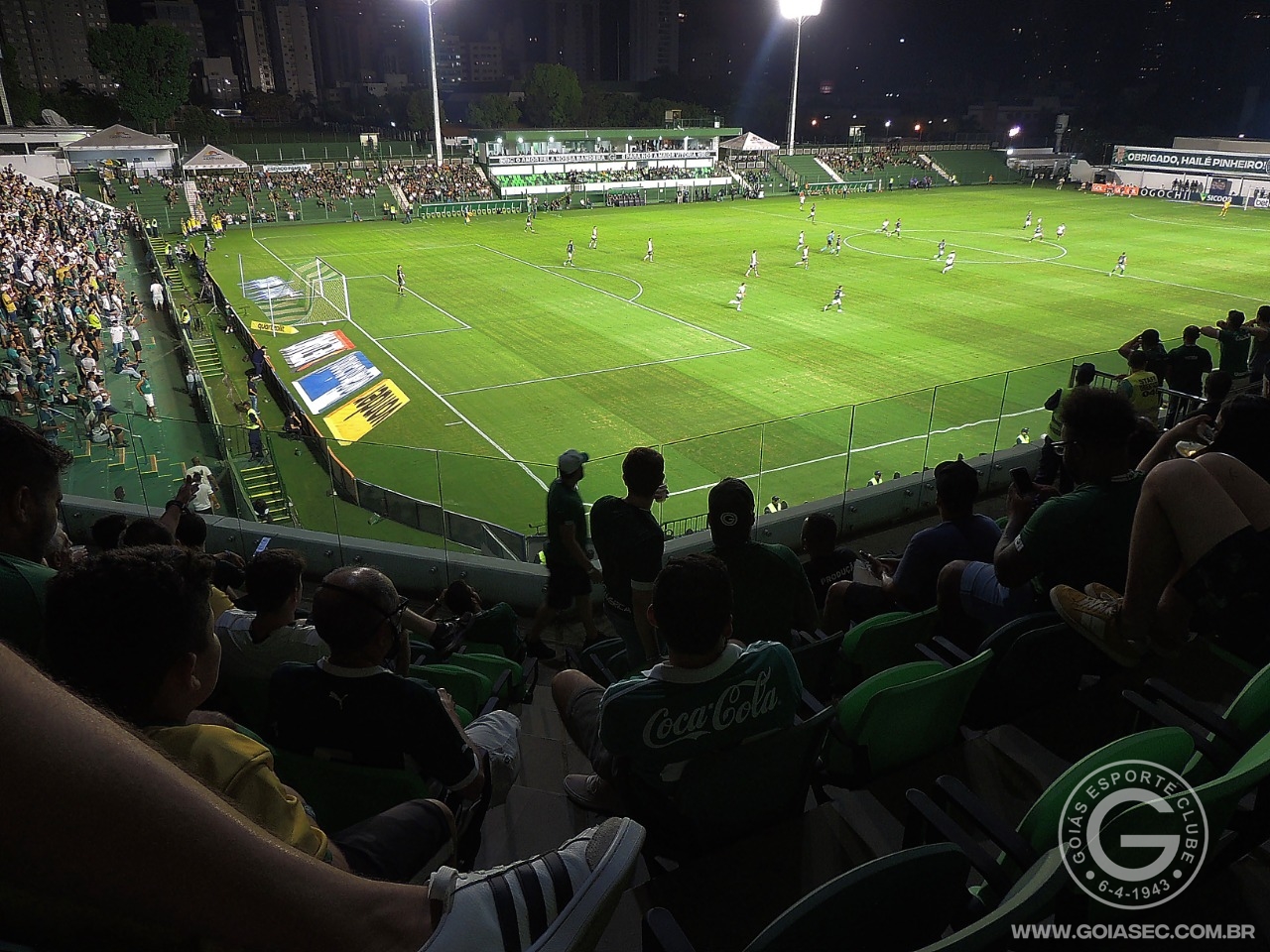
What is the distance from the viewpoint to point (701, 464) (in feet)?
31.7

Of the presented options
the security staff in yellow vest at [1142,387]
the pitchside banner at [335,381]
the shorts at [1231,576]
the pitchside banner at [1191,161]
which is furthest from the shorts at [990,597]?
the pitchside banner at [1191,161]

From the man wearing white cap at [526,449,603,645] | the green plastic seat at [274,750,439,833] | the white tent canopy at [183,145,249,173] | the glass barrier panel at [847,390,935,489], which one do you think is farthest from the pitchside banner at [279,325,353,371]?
the white tent canopy at [183,145,249,173]

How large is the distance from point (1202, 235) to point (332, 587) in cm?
6041

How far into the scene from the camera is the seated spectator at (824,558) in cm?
566

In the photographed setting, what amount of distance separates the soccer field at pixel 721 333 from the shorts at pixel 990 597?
464 cm

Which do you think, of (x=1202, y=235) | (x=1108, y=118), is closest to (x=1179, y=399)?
(x=1202, y=235)

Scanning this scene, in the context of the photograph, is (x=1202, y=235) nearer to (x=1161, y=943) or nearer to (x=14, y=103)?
(x=1161, y=943)

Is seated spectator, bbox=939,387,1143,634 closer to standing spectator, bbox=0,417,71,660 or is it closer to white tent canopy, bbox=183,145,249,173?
standing spectator, bbox=0,417,71,660

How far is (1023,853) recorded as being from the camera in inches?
92.4

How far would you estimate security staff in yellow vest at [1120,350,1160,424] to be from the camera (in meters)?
9.52

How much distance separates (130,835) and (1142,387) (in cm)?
1085

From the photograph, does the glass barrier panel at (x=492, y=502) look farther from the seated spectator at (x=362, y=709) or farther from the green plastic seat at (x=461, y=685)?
the seated spectator at (x=362, y=709)

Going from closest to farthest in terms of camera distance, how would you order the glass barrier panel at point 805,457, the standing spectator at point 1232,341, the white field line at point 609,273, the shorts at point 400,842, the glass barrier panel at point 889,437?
the shorts at point 400,842 → the glass barrier panel at point 805,457 → the glass barrier panel at point 889,437 → the standing spectator at point 1232,341 → the white field line at point 609,273

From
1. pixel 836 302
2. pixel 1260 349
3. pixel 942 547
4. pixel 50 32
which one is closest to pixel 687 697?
pixel 942 547
